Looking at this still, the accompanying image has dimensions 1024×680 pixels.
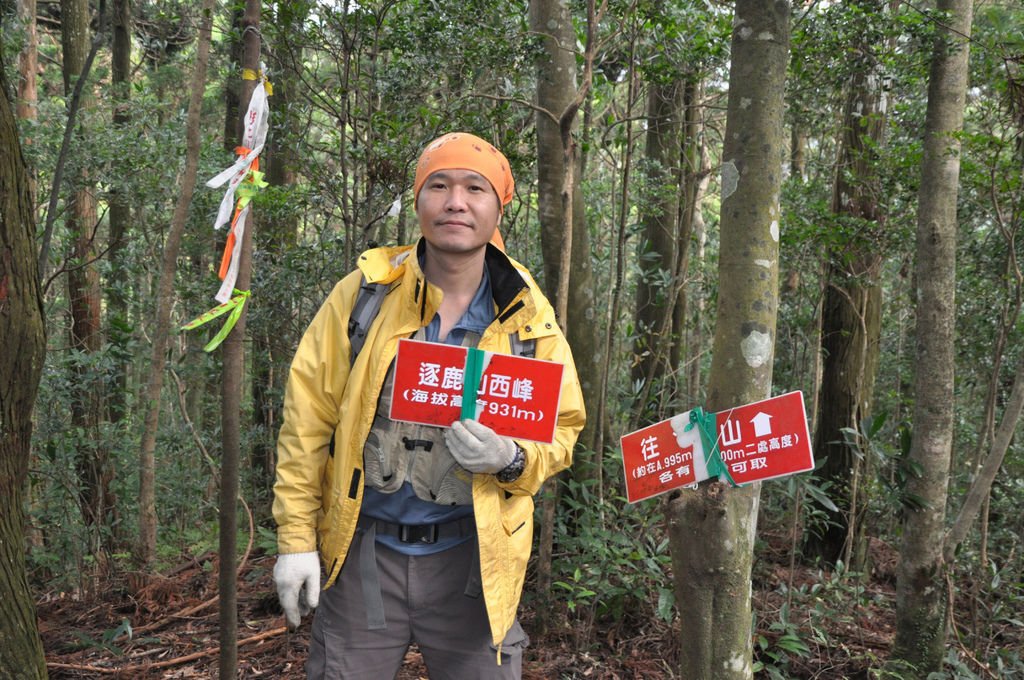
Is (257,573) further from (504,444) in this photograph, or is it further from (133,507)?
(504,444)

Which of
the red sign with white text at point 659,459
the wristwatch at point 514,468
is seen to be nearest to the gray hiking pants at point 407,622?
the wristwatch at point 514,468

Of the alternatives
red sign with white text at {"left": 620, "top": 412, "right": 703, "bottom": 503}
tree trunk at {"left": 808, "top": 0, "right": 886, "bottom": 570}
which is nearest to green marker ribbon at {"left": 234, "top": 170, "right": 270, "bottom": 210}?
red sign with white text at {"left": 620, "top": 412, "right": 703, "bottom": 503}

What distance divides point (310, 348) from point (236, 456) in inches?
15.5

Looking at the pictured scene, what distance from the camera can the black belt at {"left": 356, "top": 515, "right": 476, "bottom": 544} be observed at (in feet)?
7.34

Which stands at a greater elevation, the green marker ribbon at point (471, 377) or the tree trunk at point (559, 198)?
the tree trunk at point (559, 198)

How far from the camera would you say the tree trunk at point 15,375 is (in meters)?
2.66

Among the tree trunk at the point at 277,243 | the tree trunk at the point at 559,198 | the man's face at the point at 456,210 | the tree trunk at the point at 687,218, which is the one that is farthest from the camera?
the tree trunk at the point at 687,218

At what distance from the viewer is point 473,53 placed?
4.70 meters

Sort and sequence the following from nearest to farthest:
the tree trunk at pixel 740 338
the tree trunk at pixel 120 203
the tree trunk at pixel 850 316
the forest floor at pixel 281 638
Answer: the tree trunk at pixel 740 338 < the forest floor at pixel 281 638 < the tree trunk at pixel 850 316 < the tree trunk at pixel 120 203

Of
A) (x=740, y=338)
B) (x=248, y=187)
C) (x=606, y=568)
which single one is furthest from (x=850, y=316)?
(x=248, y=187)

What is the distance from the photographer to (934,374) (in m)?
4.30

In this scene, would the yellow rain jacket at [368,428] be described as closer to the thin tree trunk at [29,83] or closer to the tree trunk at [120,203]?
the tree trunk at [120,203]

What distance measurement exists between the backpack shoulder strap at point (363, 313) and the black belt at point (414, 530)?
0.46 meters

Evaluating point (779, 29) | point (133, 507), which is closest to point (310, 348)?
point (779, 29)
